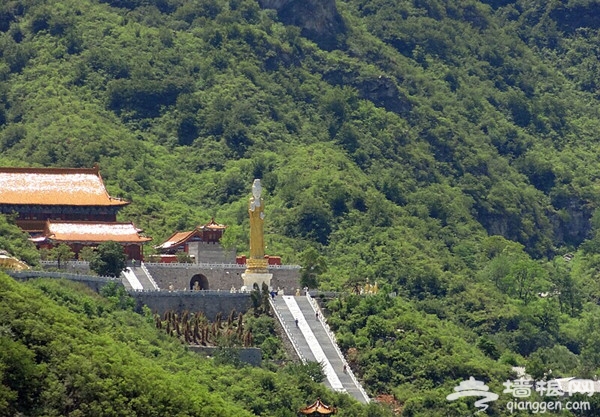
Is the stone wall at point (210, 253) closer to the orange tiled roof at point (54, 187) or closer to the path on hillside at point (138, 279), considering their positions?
the orange tiled roof at point (54, 187)

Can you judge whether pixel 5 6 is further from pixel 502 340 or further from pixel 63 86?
pixel 502 340

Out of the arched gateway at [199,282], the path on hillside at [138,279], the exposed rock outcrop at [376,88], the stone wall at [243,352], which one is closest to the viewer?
the stone wall at [243,352]

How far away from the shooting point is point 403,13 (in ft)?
600

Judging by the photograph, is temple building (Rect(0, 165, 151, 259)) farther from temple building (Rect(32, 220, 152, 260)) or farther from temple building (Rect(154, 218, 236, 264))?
temple building (Rect(154, 218, 236, 264))

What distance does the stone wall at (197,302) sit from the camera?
115375mm

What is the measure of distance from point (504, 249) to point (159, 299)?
38813 mm

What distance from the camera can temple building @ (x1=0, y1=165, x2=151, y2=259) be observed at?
123 m

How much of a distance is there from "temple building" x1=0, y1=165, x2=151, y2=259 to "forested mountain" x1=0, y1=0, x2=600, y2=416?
6.87m

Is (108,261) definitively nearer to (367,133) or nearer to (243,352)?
(243,352)

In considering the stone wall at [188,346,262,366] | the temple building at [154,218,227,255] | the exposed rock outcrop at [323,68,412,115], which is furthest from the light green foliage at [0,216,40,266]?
the exposed rock outcrop at [323,68,412,115]

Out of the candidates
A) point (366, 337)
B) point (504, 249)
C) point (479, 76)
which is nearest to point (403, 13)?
point (479, 76)

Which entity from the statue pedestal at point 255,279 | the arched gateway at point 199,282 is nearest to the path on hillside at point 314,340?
the statue pedestal at point 255,279

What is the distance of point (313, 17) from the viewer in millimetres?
173500

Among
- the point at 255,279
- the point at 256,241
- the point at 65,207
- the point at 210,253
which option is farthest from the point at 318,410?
the point at 65,207
